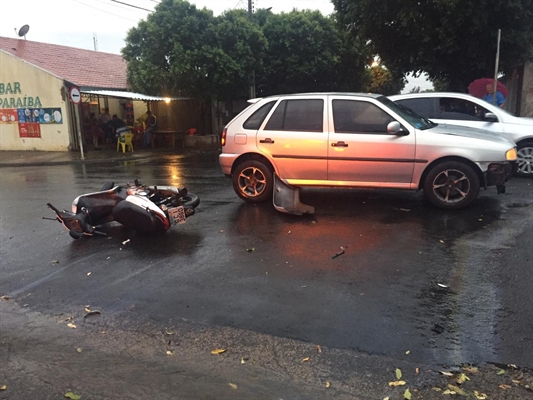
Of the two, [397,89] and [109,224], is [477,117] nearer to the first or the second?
[109,224]

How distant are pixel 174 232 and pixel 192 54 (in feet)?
43.7

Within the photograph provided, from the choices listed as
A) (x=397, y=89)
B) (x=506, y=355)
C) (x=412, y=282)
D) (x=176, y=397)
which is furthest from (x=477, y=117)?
(x=397, y=89)

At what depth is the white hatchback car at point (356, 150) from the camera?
6777 millimetres

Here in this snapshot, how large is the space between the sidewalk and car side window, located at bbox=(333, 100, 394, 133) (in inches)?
463

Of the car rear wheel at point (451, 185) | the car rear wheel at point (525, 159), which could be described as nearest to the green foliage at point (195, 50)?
the car rear wheel at point (525, 159)

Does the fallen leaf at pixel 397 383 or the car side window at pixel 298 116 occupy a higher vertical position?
the car side window at pixel 298 116

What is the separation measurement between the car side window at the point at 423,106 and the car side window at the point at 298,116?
3324 mm

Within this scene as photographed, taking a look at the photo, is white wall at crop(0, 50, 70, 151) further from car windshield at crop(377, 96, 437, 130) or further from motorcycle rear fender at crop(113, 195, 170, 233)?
car windshield at crop(377, 96, 437, 130)

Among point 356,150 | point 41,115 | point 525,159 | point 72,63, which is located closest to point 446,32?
point 525,159

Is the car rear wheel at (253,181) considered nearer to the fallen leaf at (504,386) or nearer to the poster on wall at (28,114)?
the fallen leaf at (504,386)

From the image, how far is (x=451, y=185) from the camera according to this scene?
6879 mm

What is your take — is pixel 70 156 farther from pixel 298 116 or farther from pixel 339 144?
pixel 339 144

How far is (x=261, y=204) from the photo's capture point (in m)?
7.71

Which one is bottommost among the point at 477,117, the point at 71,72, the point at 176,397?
the point at 176,397
